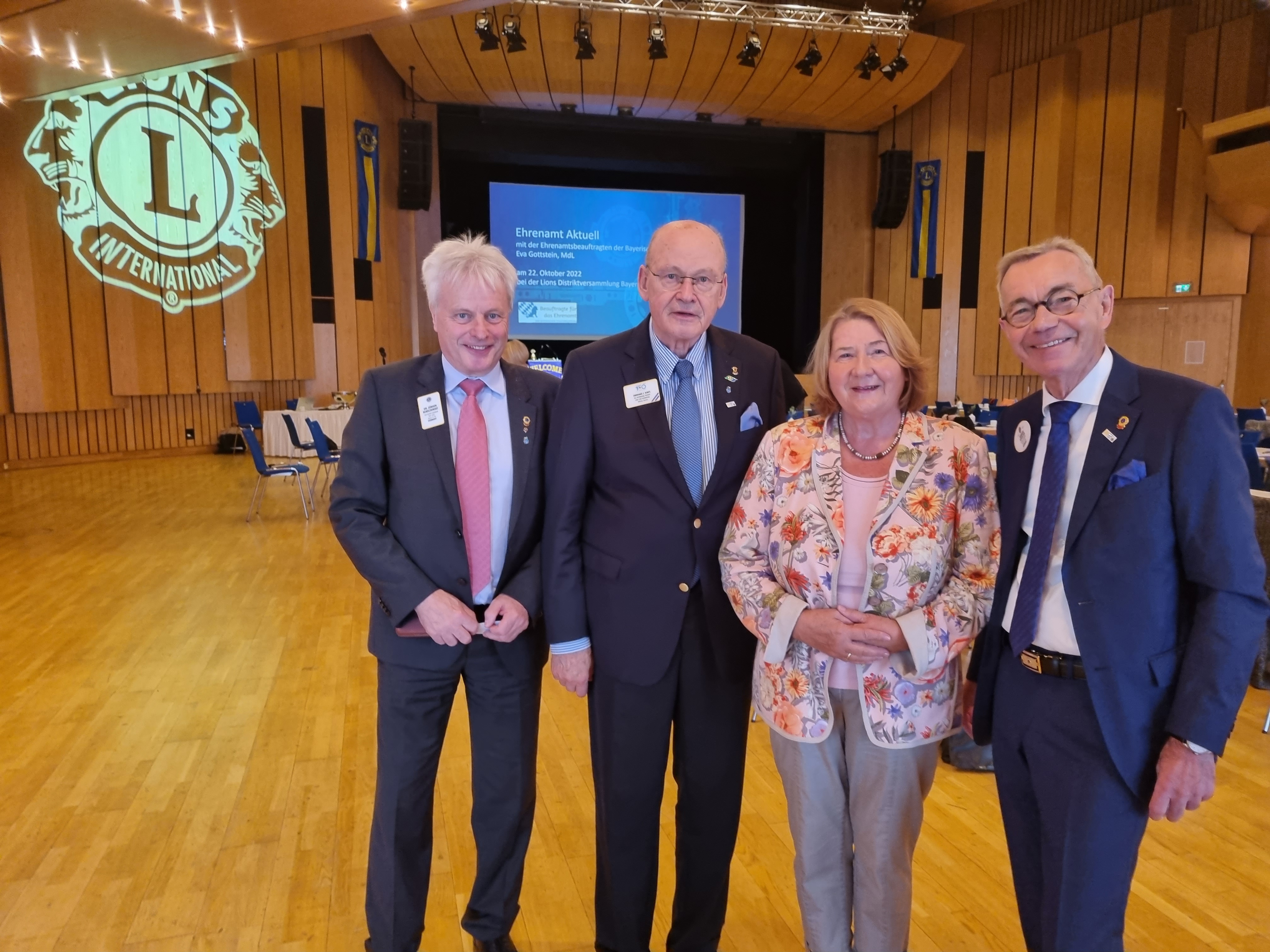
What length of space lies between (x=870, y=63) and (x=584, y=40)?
4037 mm

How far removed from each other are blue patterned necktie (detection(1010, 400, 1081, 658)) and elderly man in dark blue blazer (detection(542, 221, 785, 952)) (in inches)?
24.7

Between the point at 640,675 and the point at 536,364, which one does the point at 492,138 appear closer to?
the point at 536,364

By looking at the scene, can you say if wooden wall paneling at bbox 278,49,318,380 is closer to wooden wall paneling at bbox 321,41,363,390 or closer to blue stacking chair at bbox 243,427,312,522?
wooden wall paneling at bbox 321,41,363,390

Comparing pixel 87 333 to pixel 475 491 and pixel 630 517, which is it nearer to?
pixel 475 491

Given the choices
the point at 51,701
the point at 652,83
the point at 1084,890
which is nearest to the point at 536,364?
the point at 652,83

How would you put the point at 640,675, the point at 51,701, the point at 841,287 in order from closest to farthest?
the point at 640,675
the point at 51,701
the point at 841,287

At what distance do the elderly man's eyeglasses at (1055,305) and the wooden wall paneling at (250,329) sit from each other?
12760mm

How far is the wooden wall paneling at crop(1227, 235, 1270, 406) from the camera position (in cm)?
1141

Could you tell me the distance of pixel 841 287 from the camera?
15.5 m

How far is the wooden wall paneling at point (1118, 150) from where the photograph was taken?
1199 centimetres

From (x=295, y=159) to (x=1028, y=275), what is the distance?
42.7ft

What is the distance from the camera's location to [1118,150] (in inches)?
481

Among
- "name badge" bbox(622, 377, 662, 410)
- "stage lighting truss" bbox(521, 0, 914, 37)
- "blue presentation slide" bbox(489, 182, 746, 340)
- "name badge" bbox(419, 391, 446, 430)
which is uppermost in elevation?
"stage lighting truss" bbox(521, 0, 914, 37)

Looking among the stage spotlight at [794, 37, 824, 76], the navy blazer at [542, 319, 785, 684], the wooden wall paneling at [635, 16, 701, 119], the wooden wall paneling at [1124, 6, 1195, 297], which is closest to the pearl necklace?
the navy blazer at [542, 319, 785, 684]
